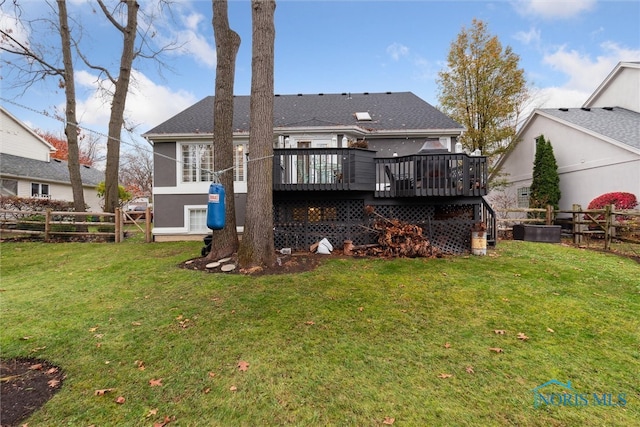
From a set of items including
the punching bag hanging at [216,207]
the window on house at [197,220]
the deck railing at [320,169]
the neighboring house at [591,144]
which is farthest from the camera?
the neighboring house at [591,144]

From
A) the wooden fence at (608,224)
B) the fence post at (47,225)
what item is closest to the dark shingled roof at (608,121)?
the wooden fence at (608,224)

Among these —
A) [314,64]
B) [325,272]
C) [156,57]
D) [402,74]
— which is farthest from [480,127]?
[156,57]

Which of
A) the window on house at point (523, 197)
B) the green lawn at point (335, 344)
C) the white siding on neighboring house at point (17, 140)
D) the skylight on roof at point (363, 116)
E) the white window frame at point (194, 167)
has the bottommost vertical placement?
the green lawn at point (335, 344)

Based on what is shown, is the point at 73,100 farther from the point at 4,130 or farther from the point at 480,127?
the point at 480,127

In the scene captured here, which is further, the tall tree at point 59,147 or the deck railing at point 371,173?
the tall tree at point 59,147

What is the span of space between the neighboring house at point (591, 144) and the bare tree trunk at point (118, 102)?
19.8 meters

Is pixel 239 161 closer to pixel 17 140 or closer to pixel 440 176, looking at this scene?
pixel 440 176

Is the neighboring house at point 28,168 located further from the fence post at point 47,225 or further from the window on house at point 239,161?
the window on house at point 239,161

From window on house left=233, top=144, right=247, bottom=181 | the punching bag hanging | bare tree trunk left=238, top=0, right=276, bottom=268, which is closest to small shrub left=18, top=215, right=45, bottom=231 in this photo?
window on house left=233, top=144, right=247, bottom=181

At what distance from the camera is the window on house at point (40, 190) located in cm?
1752

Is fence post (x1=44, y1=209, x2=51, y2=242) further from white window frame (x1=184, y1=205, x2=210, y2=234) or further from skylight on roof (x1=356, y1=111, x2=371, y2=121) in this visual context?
skylight on roof (x1=356, y1=111, x2=371, y2=121)

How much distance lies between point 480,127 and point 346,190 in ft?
40.8

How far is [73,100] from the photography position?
11.0m

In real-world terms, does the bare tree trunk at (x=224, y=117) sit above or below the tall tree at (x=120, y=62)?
below
